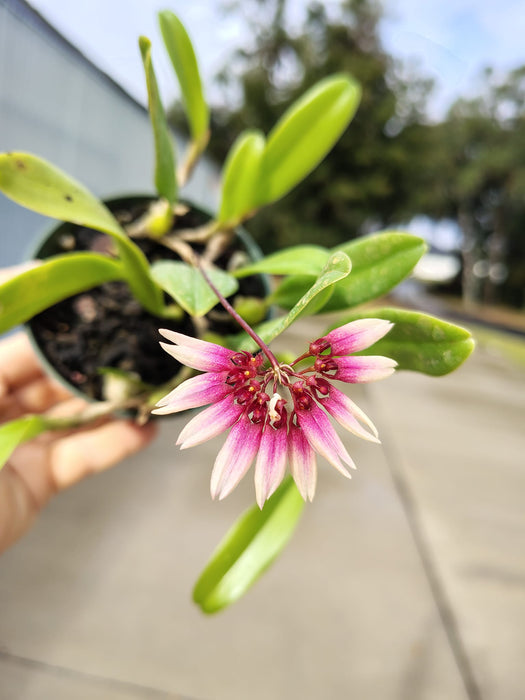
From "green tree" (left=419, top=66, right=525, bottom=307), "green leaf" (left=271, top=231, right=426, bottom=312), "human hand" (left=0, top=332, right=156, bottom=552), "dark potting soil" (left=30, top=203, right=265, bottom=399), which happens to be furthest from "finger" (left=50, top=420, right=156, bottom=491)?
"green tree" (left=419, top=66, right=525, bottom=307)

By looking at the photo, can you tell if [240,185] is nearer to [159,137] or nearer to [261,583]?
[159,137]

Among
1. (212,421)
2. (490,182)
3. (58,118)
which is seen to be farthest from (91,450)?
(490,182)

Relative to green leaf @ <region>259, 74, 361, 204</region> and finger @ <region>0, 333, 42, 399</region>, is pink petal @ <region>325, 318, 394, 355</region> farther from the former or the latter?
finger @ <region>0, 333, 42, 399</region>

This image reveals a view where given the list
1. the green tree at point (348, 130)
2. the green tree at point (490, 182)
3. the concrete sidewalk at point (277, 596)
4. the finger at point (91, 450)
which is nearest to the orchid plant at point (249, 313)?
the finger at point (91, 450)

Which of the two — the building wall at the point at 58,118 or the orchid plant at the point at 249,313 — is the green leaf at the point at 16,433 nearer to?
the orchid plant at the point at 249,313

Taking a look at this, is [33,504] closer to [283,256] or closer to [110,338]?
[110,338]

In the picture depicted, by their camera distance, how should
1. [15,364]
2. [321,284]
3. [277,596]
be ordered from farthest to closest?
[277,596] → [15,364] → [321,284]

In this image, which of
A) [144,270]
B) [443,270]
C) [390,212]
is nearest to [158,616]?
[144,270]
